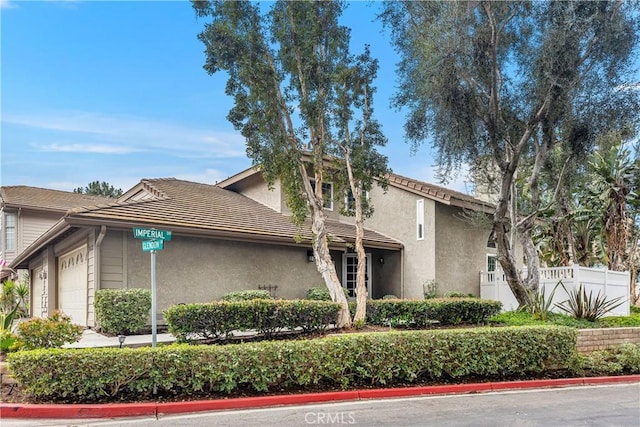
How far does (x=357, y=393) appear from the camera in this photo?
7730 millimetres

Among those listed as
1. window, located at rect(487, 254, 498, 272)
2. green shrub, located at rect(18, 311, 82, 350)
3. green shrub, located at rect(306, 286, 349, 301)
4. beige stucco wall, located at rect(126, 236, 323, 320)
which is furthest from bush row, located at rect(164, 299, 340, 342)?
window, located at rect(487, 254, 498, 272)

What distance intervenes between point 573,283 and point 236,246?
35.4 ft

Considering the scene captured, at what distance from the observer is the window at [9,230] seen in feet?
82.0

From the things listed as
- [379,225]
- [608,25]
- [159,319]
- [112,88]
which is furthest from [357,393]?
[379,225]

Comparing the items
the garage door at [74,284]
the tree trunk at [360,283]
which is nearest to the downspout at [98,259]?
the garage door at [74,284]

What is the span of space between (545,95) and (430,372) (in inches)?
317

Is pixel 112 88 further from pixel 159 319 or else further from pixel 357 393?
pixel 357 393

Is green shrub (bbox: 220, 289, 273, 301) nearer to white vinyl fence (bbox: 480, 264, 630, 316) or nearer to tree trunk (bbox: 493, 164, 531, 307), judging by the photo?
tree trunk (bbox: 493, 164, 531, 307)

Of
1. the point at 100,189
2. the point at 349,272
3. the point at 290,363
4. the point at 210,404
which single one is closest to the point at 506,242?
the point at 349,272

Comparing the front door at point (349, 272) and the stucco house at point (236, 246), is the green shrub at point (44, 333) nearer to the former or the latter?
the stucco house at point (236, 246)

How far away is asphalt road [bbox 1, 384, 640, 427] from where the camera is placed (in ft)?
20.8

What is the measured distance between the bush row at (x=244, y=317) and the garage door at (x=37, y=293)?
487 inches

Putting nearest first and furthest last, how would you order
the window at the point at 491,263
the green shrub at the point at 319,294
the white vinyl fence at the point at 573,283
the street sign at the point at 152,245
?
the street sign at the point at 152,245, the green shrub at the point at 319,294, the white vinyl fence at the point at 573,283, the window at the point at 491,263

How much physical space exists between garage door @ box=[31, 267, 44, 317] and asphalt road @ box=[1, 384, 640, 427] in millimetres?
15189
